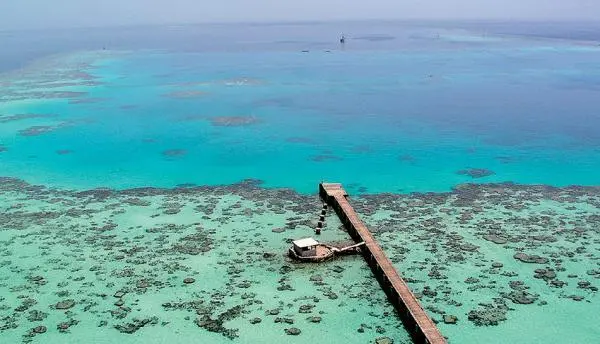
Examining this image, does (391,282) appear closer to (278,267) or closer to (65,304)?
(278,267)

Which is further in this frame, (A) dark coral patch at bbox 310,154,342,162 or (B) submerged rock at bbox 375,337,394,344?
(A) dark coral patch at bbox 310,154,342,162

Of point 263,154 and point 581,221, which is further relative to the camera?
point 263,154

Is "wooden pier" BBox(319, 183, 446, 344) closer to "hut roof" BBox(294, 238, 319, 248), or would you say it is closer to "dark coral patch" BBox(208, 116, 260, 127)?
"hut roof" BBox(294, 238, 319, 248)

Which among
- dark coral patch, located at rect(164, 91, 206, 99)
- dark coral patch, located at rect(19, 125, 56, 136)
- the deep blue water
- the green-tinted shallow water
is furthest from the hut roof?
dark coral patch, located at rect(164, 91, 206, 99)

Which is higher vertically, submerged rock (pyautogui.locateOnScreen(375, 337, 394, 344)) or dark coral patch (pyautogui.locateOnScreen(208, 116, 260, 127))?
dark coral patch (pyautogui.locateOnScreen(208, 116, 260, 127))

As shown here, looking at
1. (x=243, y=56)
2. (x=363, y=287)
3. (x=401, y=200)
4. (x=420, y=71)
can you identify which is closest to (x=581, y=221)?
(x=401, y=200)

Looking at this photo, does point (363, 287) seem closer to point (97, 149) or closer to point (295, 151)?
point (295, 151)

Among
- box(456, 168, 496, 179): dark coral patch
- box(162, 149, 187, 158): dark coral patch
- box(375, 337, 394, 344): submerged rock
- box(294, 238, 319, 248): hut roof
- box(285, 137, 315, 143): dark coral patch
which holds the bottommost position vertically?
box(375, 337, 394, 344): submerged rock

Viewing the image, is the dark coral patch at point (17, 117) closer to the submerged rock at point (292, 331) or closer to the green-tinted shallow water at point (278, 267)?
the green-tinted shallow water at point (278, 267)
